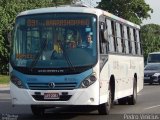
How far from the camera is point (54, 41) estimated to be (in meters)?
14.5

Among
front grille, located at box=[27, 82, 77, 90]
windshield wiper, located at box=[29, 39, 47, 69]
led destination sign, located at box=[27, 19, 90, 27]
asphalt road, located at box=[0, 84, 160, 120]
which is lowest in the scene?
asphalt road, located at box=[0, 84, 160, 120]

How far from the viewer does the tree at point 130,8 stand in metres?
72.1

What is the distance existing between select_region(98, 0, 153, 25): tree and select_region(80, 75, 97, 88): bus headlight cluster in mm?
57569

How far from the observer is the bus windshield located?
47.1ft

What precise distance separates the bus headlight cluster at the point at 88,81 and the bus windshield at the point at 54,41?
36 cm

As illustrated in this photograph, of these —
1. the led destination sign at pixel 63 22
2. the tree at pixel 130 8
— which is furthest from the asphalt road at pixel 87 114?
the tree at pixel 130 8

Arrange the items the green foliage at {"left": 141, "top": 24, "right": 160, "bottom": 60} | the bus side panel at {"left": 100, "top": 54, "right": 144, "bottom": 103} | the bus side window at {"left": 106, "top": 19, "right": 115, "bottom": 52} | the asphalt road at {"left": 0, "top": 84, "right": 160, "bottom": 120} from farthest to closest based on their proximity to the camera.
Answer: the green foliage at {"left": 141, "top": 24, "right": 160, "bottom": 60}, the bus side window at {"left": 106, "top": 19, "right": 115, "bottom": 52}, the asphalt road at {"left": 0, "top": 84, "right": 160, "bottom": 120}, the bus side panel at {"left": 100, "top": 54, "right": 144, "bottom": 103}

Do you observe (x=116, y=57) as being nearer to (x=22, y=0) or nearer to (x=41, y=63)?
(x=41, y=63)

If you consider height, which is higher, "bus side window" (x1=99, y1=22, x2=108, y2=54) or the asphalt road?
"bus side window" (x1=99, y1=22, x2=108, y2=54)

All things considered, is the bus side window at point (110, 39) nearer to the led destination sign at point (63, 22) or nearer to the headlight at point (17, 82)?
the led destination sign at point (63, 22)

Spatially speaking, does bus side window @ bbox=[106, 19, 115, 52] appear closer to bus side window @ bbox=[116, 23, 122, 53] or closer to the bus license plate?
bus side window @ bbox=[116, 23, 122, 53]

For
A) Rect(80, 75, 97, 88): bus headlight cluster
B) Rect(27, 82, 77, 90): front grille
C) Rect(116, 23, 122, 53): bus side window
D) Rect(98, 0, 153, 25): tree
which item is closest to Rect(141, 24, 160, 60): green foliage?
Rect(98, 0, 153, 25): tree

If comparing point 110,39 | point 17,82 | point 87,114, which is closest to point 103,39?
point 110,39

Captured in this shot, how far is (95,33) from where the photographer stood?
14.6 meters
